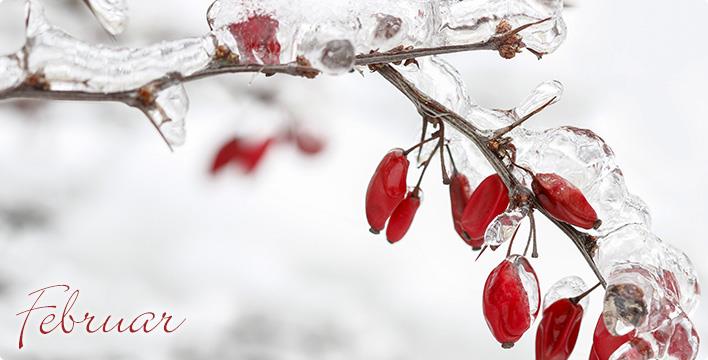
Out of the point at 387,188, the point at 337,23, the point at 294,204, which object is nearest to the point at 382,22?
the point at 337,23

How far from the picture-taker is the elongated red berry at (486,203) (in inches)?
20.2

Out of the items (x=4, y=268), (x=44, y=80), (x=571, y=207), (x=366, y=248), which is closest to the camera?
(x=44, y=80)

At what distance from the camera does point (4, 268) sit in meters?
1.39

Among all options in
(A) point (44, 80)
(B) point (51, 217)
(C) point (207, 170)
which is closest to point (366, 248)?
(C) point (207, 170)


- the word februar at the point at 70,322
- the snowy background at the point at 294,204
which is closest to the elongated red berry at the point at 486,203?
the word februar at the point at 70,322

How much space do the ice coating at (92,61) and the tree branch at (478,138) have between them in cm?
14

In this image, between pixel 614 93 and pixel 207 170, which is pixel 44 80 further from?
pixel 614 93

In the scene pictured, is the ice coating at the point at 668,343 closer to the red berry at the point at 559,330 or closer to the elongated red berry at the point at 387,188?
the red berry at the point at 559,330

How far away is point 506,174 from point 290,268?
1.15m

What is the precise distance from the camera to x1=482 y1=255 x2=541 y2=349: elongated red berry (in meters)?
0.50

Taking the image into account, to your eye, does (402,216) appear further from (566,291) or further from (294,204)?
(294,204)

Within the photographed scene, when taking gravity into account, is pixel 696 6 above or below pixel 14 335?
above

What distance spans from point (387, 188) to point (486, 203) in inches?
2.9

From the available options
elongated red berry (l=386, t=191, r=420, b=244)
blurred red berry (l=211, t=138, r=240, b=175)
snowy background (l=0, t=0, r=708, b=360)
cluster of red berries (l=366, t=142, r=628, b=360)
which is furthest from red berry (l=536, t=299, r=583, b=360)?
blurred red berry (l=211, t=138, r=240, b=175)
